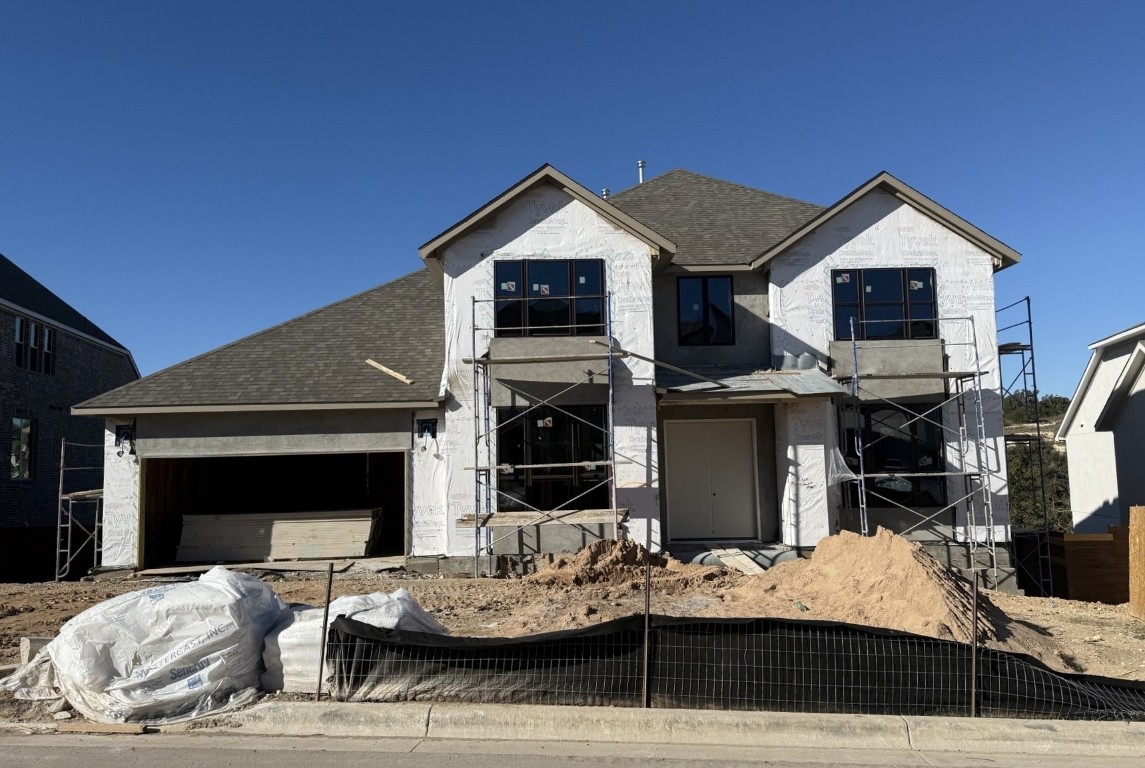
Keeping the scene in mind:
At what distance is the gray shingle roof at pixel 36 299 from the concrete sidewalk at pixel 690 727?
71.9ft

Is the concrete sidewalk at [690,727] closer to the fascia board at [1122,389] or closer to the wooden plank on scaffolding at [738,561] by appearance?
the wooden plank on scaffolding at [738,561]

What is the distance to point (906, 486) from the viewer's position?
14984 mm

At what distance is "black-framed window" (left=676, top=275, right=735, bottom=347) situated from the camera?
52.1 feet

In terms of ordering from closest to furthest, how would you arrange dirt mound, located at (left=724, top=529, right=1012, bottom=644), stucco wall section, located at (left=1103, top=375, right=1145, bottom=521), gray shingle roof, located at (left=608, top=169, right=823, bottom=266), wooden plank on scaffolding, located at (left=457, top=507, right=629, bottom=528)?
dirt mound, located at (left=724, top=529, right=1012, bottom=644) < wooden plank on scaffolding, located at (left=457, top=507, right=629, bottom=528) < gray shingle roof, located at (left=608, top=169, right=823, bottom=266) < stucco wall section, located at (left=1103, top=375, right=1145, bottom=521)

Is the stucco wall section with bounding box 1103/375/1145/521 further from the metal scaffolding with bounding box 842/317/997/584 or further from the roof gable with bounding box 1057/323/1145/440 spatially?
the metal scaffolding with bounding box 842/317/997/584

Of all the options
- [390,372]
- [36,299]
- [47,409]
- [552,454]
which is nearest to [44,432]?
[47,409]

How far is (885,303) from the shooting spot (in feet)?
50.5

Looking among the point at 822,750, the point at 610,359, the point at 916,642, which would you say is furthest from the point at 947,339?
the point at 822,750

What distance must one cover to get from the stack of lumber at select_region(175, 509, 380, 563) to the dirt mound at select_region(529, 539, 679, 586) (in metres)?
4.78

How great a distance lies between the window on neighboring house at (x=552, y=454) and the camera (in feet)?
47.4

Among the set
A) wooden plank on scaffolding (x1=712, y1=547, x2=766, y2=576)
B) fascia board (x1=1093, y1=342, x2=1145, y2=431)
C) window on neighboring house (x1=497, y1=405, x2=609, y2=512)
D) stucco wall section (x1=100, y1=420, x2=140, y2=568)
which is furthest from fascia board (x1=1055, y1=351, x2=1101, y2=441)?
stucco wall section (x1=100, y1=420, x2=140, y2=568)

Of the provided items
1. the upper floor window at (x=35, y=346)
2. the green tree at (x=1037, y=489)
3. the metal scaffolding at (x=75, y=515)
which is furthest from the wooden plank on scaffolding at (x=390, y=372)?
the green tree at (x=1037, y=489)

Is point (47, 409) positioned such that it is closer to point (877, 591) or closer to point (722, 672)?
point (877, 591)

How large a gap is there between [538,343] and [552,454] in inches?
82.7
